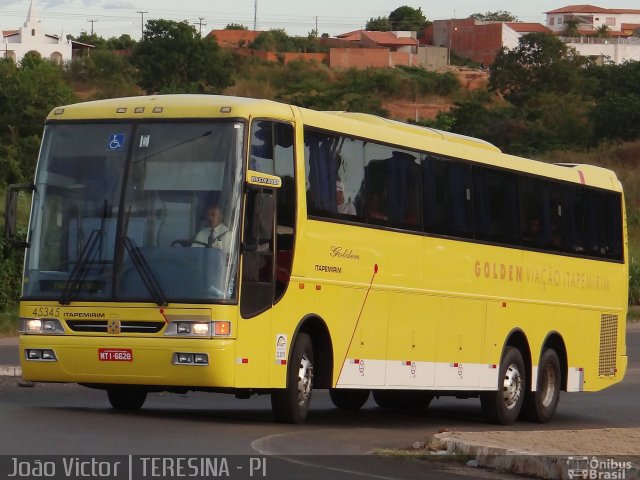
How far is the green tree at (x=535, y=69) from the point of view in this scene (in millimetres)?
110438

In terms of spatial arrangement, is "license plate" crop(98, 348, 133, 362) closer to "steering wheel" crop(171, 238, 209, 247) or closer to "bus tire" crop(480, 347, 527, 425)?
"steering wheel" crop(171, 238, 209, 247)

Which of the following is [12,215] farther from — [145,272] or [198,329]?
[198,329]

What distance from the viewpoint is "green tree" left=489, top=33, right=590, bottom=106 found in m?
110

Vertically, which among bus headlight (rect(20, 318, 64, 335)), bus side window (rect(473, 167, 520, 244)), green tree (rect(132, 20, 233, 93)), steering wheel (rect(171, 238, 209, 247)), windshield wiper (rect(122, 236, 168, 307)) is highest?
green tree (rect(132, 20, 233, 93))

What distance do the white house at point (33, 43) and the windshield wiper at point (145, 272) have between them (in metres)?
138

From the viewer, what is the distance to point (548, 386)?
20.3m

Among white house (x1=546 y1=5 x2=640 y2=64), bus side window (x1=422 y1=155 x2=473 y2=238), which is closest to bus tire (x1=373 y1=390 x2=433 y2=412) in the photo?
bus side window (x1=422 y1=155 x2=473 y2=238)

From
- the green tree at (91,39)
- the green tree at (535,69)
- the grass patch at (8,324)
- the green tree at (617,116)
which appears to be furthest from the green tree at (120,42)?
the grass patch at (8,324)

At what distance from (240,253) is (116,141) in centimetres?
168

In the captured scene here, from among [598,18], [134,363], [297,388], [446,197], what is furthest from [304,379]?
[598,18]

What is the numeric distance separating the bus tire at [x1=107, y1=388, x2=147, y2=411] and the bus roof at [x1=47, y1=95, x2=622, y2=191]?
300 centimetres

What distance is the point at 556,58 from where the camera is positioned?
113m

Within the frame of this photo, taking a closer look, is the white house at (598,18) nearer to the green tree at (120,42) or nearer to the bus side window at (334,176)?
the green tree at (120,42)

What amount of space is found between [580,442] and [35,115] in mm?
57706
